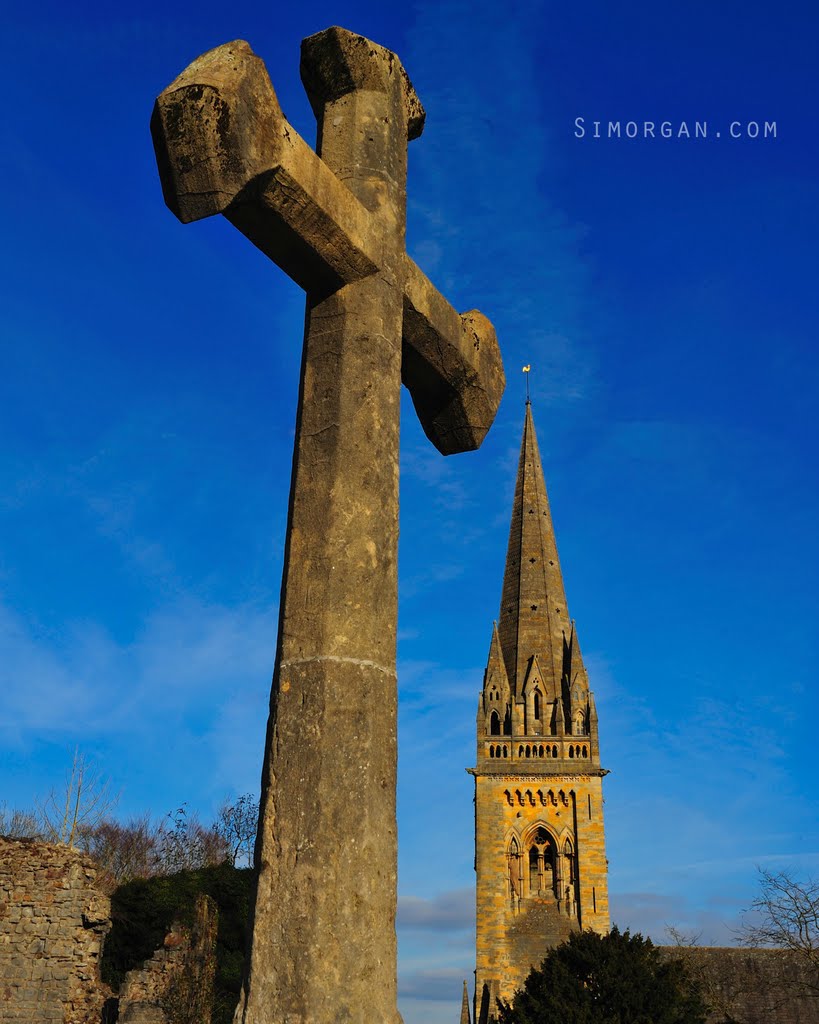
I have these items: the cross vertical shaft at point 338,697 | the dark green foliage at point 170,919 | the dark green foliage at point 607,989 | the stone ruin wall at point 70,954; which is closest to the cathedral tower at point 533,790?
the dark green foliage at point 607,989

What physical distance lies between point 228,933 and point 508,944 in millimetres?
30152

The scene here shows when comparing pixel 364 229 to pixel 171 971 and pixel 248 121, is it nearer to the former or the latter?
pixel 248 121

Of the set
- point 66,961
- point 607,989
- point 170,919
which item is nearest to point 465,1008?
point 607,989

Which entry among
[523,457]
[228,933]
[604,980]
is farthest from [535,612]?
[228,933]

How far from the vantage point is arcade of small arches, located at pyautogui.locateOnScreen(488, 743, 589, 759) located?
2037 inches

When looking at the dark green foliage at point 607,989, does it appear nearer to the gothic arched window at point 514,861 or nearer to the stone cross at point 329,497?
the gothic arched window at point 514,861

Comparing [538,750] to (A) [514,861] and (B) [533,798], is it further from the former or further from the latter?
(A) [514,861]

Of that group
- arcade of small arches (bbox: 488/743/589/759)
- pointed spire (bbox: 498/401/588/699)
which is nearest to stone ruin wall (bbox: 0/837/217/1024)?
arcade of small arches (bbox: 488/743/589/759)

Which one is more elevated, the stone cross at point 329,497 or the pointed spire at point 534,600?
the pointed spire at point 534,600

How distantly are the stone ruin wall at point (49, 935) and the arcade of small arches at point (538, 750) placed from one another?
124 feet

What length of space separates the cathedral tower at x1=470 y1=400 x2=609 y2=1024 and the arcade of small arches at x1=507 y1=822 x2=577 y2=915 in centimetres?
5

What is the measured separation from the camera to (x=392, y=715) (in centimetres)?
339

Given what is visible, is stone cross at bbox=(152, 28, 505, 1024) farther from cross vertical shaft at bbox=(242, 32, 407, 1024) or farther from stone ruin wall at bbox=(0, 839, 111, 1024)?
stone ruin wall at bbox=(0, 839, 111, 1024)

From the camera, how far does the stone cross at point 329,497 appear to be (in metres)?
2.94
